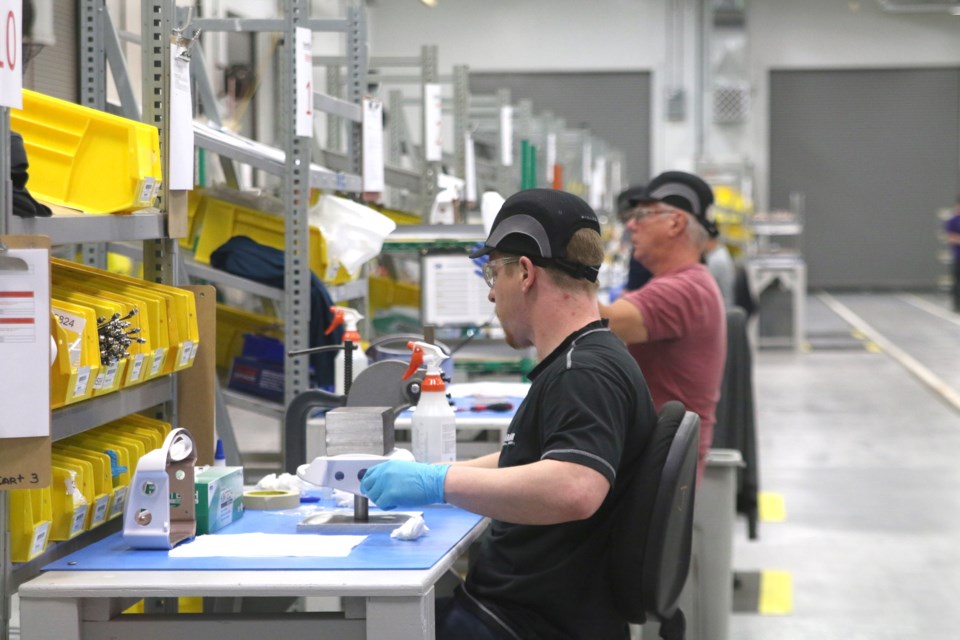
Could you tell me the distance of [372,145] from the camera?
5098 millimetres

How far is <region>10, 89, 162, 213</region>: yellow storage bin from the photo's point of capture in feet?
8.75

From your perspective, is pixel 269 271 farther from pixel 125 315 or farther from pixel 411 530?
pixel 411 530

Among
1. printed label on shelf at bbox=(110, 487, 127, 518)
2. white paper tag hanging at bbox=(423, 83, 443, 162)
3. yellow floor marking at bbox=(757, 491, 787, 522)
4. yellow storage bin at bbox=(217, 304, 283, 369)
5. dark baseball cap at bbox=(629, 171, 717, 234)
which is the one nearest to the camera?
printed label on shelf at bbox=(110, 487, 127, 518)

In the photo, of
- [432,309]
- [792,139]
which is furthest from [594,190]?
[792,139]

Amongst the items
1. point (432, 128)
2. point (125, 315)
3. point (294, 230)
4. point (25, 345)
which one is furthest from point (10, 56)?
point (432, 128)

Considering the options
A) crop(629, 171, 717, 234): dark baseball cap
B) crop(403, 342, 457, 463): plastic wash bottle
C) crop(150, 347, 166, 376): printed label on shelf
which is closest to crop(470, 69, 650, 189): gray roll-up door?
crop(629, 171, 717, 234): dark baseball cap

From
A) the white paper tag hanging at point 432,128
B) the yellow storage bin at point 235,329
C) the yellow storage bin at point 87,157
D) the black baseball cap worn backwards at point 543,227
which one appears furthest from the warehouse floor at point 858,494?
the yellow storage bin at point 87,157

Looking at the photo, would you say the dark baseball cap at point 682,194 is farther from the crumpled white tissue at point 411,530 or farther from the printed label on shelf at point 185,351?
the crumpled white tissue at point 411,530

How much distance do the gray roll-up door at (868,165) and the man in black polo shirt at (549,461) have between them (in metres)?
20.2

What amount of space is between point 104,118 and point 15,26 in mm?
607

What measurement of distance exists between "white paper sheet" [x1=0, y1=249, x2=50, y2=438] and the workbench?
315 millimetres

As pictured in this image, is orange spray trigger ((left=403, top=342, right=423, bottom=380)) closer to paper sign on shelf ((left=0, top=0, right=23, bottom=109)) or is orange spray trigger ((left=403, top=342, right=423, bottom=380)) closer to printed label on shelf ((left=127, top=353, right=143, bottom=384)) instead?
printed label on shelf ((left=127, top=353, right=143, bottom=384))

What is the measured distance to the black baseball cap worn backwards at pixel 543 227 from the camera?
2.48m

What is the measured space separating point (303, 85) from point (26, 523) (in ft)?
7.91
